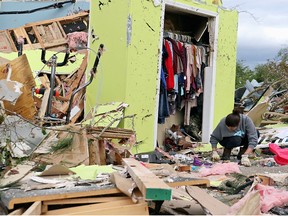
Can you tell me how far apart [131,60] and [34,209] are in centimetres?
518

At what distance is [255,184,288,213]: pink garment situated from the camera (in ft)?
13.3

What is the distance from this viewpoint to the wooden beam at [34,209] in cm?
337

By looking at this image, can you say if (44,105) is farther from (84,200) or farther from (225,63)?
(225,63)

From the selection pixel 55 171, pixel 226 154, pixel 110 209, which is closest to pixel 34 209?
pixel 110 209

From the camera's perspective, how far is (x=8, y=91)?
18.7 ft

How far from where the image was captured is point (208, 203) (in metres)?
3.86

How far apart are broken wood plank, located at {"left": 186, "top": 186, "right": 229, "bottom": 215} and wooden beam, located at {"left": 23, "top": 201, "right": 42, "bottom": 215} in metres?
1.16

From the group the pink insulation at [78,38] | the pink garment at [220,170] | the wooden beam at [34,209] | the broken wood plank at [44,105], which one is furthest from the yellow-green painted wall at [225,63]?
the wooden beam at [34,209]

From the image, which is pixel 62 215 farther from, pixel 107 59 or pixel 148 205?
pixel 107 59

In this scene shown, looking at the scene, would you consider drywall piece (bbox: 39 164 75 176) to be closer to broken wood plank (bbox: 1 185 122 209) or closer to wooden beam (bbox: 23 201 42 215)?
broken wood plank (bbox: 1 185 122 209)

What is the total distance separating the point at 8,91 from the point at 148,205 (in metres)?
2.73


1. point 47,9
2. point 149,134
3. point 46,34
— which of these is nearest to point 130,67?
point 149,134

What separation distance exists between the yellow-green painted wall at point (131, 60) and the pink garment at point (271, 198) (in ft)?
13.2

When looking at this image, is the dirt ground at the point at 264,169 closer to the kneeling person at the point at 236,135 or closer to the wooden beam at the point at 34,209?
the kneeling person at the point at 236,135
